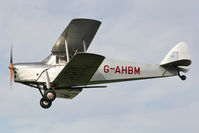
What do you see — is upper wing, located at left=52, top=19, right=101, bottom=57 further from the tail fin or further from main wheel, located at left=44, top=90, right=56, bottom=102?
the tail fin

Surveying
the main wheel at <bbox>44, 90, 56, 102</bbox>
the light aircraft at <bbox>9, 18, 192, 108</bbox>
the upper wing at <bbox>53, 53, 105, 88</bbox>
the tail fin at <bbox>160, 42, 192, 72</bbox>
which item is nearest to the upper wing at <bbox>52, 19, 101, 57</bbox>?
the light aircraft at <bbox>9, 18, 192, 108</bbox>

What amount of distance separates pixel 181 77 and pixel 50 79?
16.4 feet

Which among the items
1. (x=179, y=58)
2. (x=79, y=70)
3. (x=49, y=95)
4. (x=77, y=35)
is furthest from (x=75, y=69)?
(x=179, y=58)

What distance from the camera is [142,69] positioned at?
1355cm

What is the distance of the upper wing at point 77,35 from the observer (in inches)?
476

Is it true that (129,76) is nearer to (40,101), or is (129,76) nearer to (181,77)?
(181,77)

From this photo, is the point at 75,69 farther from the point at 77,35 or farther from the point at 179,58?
the point at 179,58

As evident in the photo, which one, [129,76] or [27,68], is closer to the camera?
[27,68]

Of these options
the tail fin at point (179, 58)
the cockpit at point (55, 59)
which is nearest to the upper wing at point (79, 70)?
the cockpit at point (55, 59)

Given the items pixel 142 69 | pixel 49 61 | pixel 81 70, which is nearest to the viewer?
pixel 81 70

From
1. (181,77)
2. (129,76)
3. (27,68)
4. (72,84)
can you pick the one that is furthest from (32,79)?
(181,77)

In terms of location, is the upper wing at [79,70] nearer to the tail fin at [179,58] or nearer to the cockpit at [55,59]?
the cockpit at [55,59]

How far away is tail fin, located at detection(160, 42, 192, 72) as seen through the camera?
13733mm

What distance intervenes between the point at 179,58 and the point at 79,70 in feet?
15.8
